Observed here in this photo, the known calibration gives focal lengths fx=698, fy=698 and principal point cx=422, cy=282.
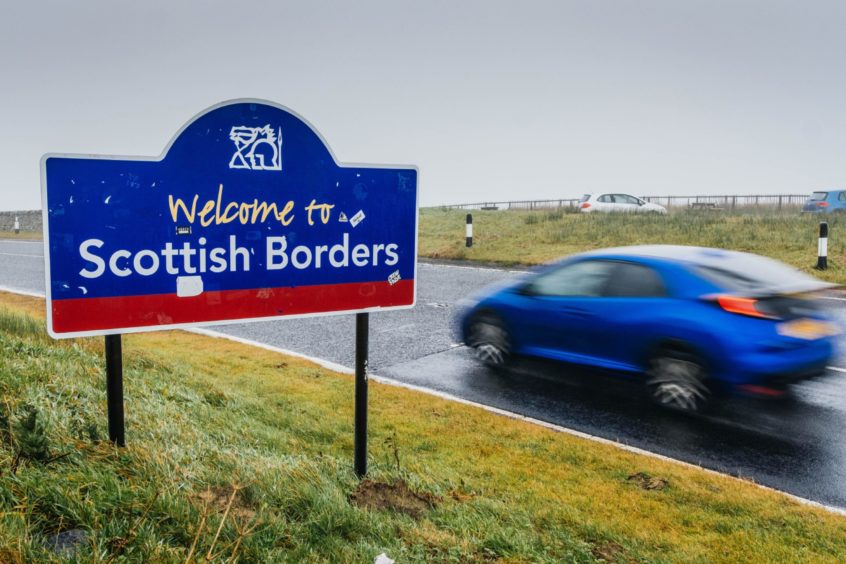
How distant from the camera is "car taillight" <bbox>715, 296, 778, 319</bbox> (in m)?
5.63

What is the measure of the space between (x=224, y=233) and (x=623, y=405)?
13.3 ft

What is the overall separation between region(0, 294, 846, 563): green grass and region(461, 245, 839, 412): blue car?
4.43 ft

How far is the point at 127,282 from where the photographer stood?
10.3ft

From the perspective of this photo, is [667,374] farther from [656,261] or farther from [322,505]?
[322,505]

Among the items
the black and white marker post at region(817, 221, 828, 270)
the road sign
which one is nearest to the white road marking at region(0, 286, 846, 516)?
the road sign

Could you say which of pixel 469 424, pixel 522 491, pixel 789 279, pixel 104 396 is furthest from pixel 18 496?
pixel 789 279

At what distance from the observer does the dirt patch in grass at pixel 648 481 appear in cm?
421

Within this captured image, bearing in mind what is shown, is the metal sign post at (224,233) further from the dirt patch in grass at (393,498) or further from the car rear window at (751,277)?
the car rear window at (751,277)

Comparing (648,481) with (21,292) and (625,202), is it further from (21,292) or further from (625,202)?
(625,202)

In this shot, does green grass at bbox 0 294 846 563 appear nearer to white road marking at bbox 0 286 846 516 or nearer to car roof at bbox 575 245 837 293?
white road marking at bbox 0 286 846 516

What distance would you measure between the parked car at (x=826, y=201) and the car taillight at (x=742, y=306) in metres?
26.8

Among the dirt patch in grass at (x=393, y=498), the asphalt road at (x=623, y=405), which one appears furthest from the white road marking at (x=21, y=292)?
the dirt patch in grass at (x=393, y=498)

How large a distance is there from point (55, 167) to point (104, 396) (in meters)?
1.91

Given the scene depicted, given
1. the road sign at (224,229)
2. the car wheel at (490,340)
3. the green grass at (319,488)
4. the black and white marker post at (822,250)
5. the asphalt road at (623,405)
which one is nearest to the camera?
the green grass at (319,488)
